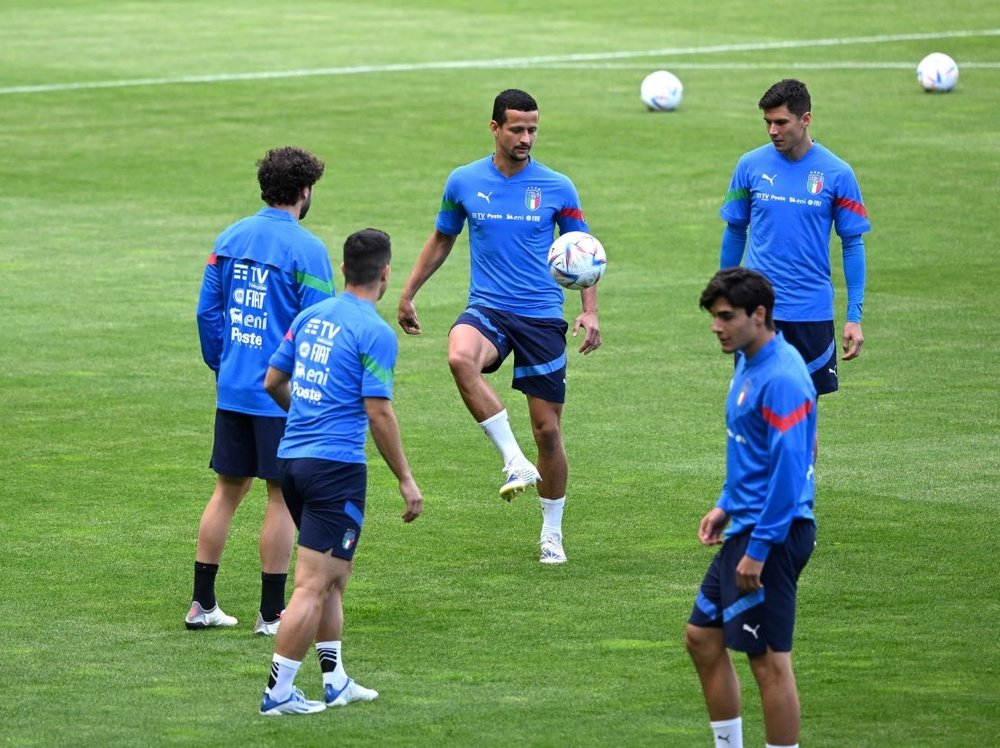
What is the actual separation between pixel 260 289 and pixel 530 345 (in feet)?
7.77

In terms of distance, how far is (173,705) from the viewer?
346 inches

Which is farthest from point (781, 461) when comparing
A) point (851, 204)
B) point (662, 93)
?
point (662, 93)

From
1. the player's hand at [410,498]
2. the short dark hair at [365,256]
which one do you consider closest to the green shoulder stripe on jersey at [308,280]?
the short dark hair at [365,256]

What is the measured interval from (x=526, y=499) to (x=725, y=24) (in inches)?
1152

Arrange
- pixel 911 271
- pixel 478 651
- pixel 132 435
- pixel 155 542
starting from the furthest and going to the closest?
1. pixel 911 271
2. pixel 132 435
3. pixel 155 542
4. pixel 478 651

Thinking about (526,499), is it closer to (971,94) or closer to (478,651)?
(478,651)

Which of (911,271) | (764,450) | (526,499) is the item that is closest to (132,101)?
(911,271)

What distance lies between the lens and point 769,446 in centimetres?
751

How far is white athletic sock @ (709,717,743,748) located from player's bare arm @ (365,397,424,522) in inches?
66.4

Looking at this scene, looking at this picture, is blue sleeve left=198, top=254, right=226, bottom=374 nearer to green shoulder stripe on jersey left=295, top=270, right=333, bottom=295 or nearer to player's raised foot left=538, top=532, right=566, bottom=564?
green shoulder stripe on jersey left=295, top=270, right=333, bottom=295

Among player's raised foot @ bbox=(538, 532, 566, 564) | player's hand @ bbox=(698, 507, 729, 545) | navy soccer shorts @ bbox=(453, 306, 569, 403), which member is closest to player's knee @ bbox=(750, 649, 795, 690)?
player's hand @ bbox=(698, 507, 729, 545)

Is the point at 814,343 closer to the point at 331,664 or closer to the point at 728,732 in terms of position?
the point at 331,664

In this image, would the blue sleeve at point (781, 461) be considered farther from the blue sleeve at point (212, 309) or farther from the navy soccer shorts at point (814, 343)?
the navy soccer shorts at point (814, 343)

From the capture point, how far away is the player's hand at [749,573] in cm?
736
